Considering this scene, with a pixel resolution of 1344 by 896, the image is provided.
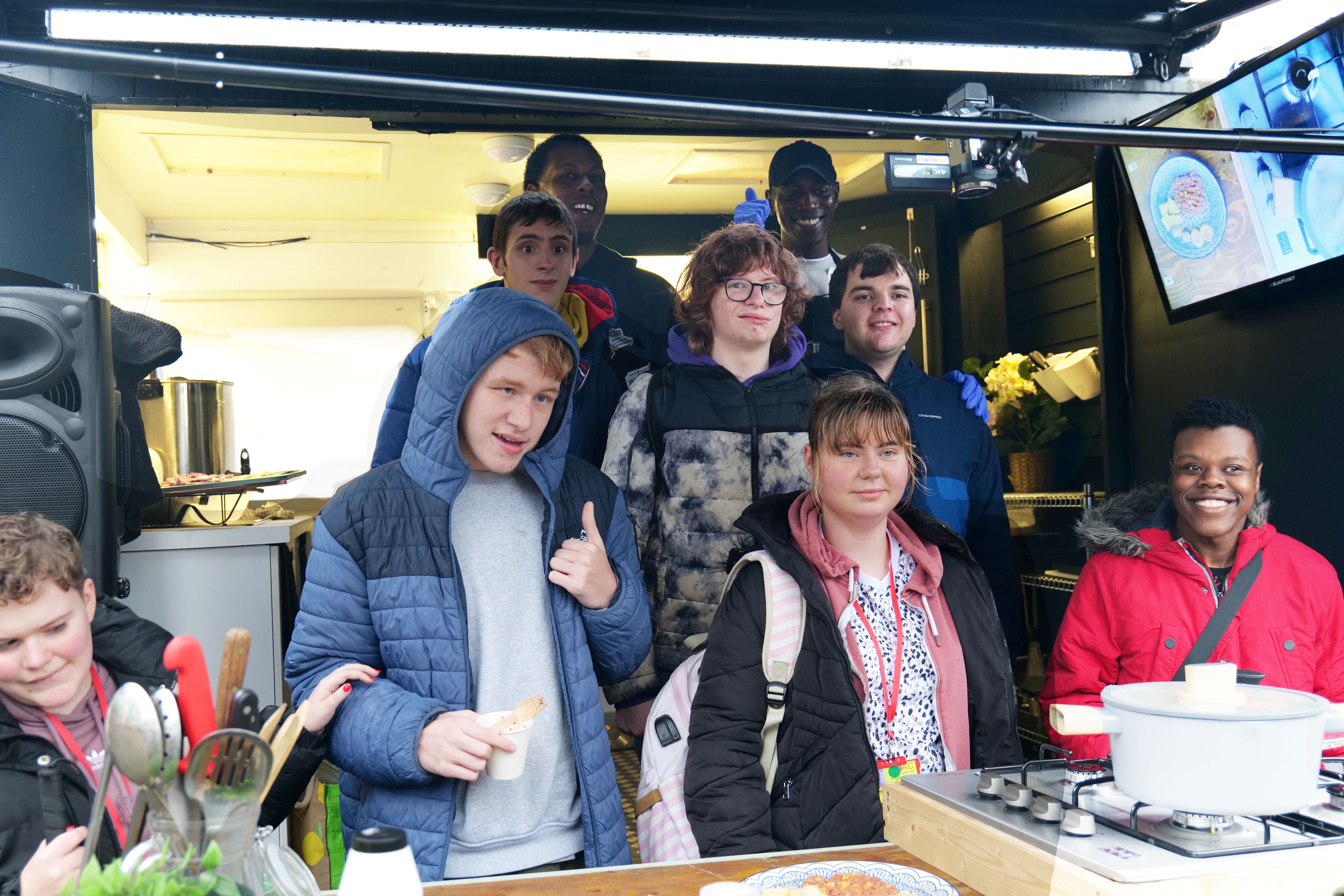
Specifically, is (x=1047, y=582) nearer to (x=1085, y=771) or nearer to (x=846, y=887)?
(x=1085, y=771)

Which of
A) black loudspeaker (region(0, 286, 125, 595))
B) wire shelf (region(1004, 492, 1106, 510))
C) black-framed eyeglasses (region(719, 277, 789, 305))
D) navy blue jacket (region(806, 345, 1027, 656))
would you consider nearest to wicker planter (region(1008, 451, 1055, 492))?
wire shelf (region(1004, 492, 1106, 510))

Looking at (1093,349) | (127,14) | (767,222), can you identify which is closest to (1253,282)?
(1093,349)

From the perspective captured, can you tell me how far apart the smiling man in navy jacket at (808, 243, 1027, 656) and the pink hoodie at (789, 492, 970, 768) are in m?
0.78

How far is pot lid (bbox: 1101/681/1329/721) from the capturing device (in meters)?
1.02

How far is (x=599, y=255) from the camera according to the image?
286cm

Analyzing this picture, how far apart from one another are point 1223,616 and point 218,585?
8.34 ft

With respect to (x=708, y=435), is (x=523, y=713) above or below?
below

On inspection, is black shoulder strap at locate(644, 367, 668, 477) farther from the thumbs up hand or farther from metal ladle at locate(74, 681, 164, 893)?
metal ladle at locate(74, 681, 164, 893)

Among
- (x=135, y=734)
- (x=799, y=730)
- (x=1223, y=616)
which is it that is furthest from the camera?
(x=1223, y=616)

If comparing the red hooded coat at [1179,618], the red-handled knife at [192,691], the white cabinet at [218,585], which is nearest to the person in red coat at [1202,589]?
the red hooded coat at [1179,618]

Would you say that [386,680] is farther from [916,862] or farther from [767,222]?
[767,222]

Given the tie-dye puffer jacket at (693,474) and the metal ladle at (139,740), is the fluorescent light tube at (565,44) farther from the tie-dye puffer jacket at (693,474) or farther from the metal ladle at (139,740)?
the metal ladle at (139,740)

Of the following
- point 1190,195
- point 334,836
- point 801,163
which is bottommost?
point 334,836

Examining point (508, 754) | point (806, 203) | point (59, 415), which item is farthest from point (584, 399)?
point (508, 754)
